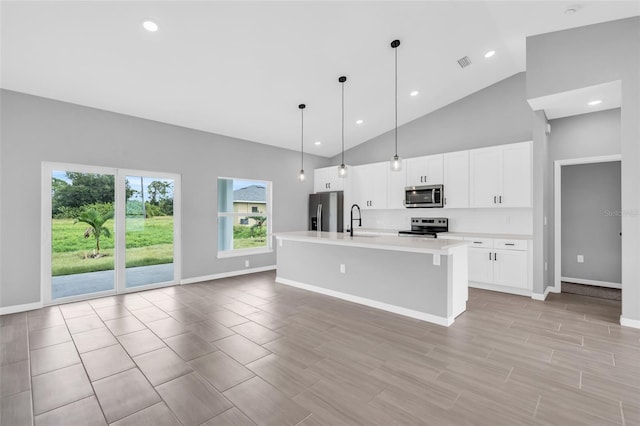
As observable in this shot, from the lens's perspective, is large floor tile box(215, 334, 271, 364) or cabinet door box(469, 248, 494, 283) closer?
large floor tile box(215, 334, 271, 364)

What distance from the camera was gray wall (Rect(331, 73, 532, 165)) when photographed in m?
4.77

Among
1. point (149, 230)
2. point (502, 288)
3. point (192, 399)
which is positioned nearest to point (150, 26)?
point (149, 230)

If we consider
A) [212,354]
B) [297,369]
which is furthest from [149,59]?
[297,369]

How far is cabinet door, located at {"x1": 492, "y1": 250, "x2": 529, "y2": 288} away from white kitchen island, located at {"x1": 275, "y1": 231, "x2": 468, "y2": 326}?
48.8 inches

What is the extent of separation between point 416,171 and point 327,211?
2163mm

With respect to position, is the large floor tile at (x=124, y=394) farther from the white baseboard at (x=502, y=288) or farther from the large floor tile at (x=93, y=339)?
the white baseboard at (x=502, y=288)

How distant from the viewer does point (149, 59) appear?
334 cm

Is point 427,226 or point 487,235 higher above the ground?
point 427,226

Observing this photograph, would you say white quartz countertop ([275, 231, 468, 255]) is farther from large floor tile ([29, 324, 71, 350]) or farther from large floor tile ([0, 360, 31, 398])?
large floor tile ([0, 360, 31, 398])

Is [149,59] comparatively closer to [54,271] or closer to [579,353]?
[54,271]

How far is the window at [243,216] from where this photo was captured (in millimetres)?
5777

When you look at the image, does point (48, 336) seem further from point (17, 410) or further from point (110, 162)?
point (110, 162)

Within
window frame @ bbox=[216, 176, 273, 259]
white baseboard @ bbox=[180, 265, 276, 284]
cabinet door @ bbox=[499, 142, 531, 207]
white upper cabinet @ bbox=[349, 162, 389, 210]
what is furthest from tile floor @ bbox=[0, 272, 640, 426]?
white upper cabinet @ bbox=[349, 162, 389, 210]

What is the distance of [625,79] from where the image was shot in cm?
330
